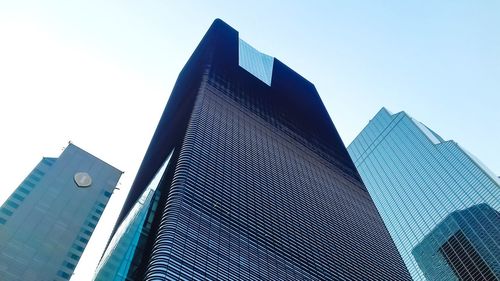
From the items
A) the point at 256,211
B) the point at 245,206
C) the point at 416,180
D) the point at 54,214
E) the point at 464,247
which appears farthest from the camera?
the point at 416,180

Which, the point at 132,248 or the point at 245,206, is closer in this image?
the point at 132,248

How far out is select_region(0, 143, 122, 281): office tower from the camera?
51.7 metres

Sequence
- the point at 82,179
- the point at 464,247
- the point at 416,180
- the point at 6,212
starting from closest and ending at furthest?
1. the point at 6,212
2. the point at 82,179
3. the point at 464,247
4. the point at 416,180

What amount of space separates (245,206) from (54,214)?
127 feet

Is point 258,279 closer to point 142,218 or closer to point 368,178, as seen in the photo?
point 142,218

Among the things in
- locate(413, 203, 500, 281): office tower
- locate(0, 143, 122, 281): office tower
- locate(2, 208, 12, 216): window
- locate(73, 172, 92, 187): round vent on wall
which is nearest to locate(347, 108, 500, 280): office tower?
locate(413, 203, 500, 281): office tower

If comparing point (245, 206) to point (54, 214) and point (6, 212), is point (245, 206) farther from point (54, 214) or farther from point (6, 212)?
point (6, 212)

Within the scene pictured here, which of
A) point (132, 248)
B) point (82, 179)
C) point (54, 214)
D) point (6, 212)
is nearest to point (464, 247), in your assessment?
point (82, 179)

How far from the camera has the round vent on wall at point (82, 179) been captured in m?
64.4

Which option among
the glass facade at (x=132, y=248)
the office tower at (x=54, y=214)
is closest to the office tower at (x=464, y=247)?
the office tower at (x=54, y=214)

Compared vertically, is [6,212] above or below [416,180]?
below

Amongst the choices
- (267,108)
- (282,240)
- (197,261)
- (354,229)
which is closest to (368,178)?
(267,108)

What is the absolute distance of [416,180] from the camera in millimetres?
108688

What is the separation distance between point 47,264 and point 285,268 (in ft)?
125
